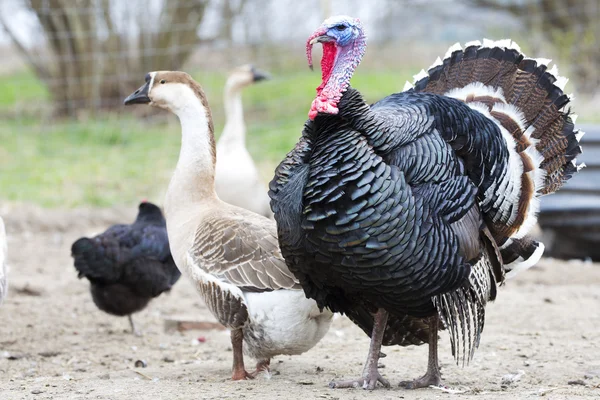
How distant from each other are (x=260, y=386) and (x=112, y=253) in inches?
92.4

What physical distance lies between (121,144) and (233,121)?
464 cm

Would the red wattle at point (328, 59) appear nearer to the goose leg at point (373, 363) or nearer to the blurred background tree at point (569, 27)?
the goose leg at point (373, 363)

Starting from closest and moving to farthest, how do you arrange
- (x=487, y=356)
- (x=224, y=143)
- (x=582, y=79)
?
(x=487, y=356)
(x=224, y=143)
(x=582, y=79)

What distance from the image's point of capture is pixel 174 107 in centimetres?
592

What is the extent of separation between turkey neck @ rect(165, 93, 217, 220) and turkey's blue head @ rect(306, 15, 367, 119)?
5.06ft

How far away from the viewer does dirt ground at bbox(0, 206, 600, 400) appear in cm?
454

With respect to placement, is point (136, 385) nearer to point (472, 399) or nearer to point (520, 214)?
point (472, 399)

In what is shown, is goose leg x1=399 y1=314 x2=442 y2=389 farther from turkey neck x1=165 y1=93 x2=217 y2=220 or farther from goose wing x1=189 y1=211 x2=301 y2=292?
turkey neck x1=165 y1=93 x2=217 y2=220

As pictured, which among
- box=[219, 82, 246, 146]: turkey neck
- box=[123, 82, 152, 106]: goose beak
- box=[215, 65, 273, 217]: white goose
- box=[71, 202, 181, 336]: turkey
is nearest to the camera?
box=[123, 82, 152, 106]: goose beak

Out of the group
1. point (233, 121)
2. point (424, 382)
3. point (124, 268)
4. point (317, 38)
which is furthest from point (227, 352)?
point (233, 121)

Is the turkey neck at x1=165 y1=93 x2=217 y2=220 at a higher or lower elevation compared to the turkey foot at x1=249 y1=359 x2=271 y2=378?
higher

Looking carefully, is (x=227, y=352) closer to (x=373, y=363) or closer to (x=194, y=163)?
(x=194, y=163)

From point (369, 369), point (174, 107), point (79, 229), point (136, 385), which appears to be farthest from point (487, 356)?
point (79, 229)

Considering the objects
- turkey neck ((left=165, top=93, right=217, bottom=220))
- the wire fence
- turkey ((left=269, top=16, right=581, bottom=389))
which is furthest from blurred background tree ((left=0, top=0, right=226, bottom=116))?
turkey ((left=269, top=16, right=581, bottom=389))
